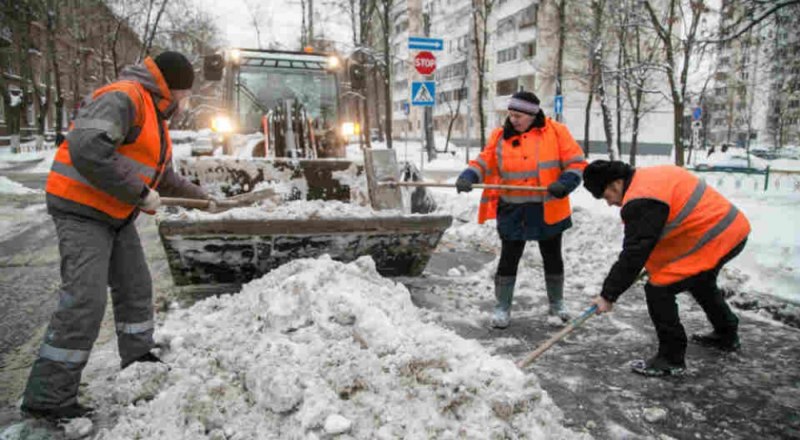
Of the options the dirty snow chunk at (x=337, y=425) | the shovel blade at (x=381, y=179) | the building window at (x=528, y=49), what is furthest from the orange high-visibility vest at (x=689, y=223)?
the building window at (x=528, y=49)

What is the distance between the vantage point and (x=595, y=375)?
3.38 meters

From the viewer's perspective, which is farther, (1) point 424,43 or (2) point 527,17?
(2) point 527,17

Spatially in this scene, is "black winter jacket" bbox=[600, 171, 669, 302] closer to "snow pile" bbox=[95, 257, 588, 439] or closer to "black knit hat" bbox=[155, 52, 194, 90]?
"snow pile" bbox=[95, 257, 588, 439]

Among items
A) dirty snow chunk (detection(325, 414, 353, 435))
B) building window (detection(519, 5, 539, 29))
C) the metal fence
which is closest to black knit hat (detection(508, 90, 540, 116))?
dirty snow chunk (detection(325, 414, 353, 435))

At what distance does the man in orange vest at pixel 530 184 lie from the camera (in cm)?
407

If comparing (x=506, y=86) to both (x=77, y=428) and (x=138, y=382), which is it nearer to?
(x=138, y=382)

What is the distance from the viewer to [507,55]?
3984 cm

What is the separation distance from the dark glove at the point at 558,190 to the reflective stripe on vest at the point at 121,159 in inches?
93.3

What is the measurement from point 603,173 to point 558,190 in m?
0.66

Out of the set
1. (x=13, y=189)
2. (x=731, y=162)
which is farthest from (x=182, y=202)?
(x=731, y=162)

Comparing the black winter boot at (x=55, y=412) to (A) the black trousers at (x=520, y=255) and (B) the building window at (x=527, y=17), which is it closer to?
(A) the black trousers at (x=520, y=255)

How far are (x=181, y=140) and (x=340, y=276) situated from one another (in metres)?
31.4

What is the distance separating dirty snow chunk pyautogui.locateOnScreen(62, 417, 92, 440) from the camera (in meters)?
2.59

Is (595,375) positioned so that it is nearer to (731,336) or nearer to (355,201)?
(731,336)
